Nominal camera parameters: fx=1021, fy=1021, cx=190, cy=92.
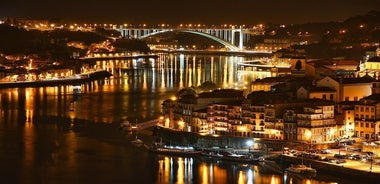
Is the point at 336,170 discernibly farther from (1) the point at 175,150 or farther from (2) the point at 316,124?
(1) the point at 175,150

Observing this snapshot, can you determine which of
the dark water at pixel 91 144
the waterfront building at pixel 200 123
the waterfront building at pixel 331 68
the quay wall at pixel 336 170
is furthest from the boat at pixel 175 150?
the waterfront building at pixel 331 68

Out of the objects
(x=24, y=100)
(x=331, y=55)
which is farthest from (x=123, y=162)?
(x=331, y=55)

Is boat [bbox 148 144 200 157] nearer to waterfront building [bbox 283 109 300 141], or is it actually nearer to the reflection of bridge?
waterfront building [bbox 283 109 300 141]

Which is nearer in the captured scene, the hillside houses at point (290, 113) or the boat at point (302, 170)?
the boat at point (302, 170)

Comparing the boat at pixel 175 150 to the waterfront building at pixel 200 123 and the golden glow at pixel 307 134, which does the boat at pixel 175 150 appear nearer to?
the waterfront building at pixel 200 123

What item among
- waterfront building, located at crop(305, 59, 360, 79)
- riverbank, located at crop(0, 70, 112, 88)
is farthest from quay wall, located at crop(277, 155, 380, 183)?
riverbank, located at crop(0, 70, 112, 88)

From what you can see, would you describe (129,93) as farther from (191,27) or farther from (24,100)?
(191,27)

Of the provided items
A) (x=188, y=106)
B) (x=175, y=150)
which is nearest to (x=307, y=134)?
(x=175, y=150)
